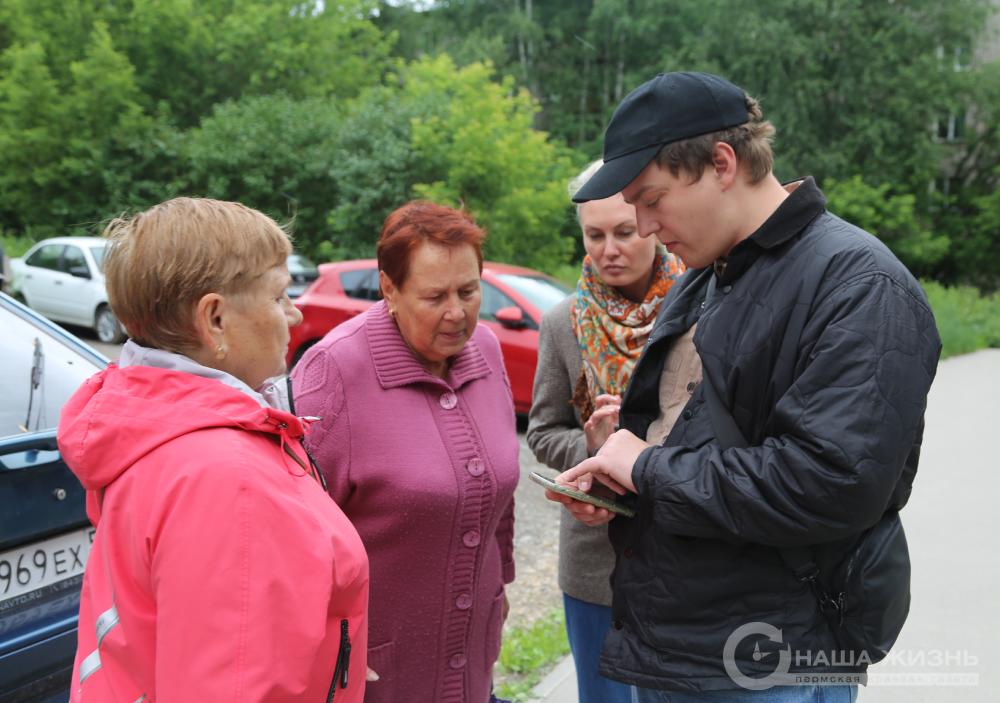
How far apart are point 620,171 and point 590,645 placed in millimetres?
1517

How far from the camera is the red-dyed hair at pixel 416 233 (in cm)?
225

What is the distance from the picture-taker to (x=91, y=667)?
56.2 inches

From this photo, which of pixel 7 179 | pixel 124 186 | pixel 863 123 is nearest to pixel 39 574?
pixel 124 186

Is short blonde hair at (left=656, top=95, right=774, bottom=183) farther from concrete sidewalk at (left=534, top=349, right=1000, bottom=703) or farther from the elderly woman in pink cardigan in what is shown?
concrete sidewalk at (left=534, top=349, right=1000, bottom=703)

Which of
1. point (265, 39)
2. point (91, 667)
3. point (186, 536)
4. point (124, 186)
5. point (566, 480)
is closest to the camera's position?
point (186, 536)

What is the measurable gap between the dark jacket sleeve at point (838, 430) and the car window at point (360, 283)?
8459mm

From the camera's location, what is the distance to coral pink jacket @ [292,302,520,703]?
2105 millimetres

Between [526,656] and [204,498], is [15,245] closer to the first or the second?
[526,656]

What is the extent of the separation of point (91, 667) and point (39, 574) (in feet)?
3.39

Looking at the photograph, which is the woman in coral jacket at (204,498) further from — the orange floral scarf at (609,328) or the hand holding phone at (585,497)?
the orange floral scarf at (609,328)

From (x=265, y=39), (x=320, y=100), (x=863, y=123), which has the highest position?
(x=265, y=39)

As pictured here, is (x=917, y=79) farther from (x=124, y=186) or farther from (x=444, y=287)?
(x=444, y=287)

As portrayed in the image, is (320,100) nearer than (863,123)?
Yes

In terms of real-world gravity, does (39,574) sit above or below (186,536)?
below
